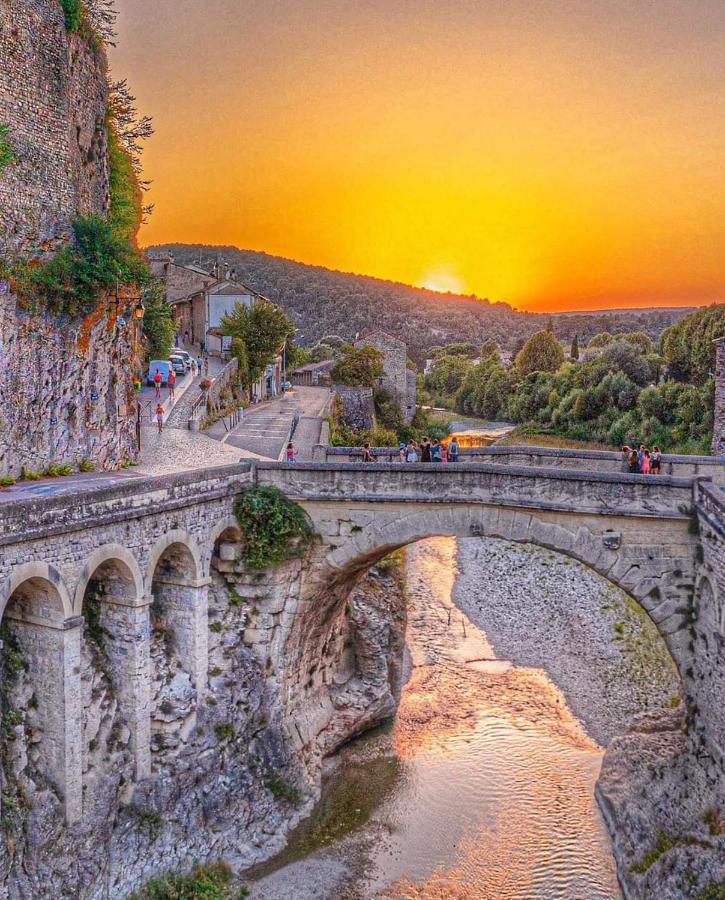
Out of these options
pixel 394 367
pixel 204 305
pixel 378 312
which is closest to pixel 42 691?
pixel 394 367

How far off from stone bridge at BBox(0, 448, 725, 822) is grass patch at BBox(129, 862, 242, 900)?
6.41ft

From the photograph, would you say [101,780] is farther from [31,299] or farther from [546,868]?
[31,299]

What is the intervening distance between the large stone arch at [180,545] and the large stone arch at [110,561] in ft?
0.90

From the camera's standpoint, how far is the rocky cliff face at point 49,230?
16875 mm

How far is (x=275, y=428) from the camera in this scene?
31.3 meters

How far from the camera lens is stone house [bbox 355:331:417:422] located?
50250 millimetres

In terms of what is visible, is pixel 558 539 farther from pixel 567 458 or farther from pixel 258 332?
pixel 258 332

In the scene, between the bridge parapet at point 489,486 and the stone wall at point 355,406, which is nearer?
the bridge parapet at point 489,486

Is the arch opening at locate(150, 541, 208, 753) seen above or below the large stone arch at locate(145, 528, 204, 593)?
below

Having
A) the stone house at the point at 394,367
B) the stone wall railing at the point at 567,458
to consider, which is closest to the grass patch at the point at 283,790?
the stone wall railing at the point at 567,458

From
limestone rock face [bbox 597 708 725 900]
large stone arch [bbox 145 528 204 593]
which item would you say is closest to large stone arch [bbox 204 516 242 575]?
large stone arch [bbox 145 528 204 593]

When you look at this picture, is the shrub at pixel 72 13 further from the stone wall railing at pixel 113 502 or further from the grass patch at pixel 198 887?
the grass patch at pixel 198 887

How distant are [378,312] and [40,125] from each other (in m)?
118

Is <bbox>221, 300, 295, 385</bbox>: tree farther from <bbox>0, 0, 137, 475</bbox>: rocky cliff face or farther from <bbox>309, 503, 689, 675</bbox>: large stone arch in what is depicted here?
<bbox>309, 503, 689, 675</bbox>: large stone arch
